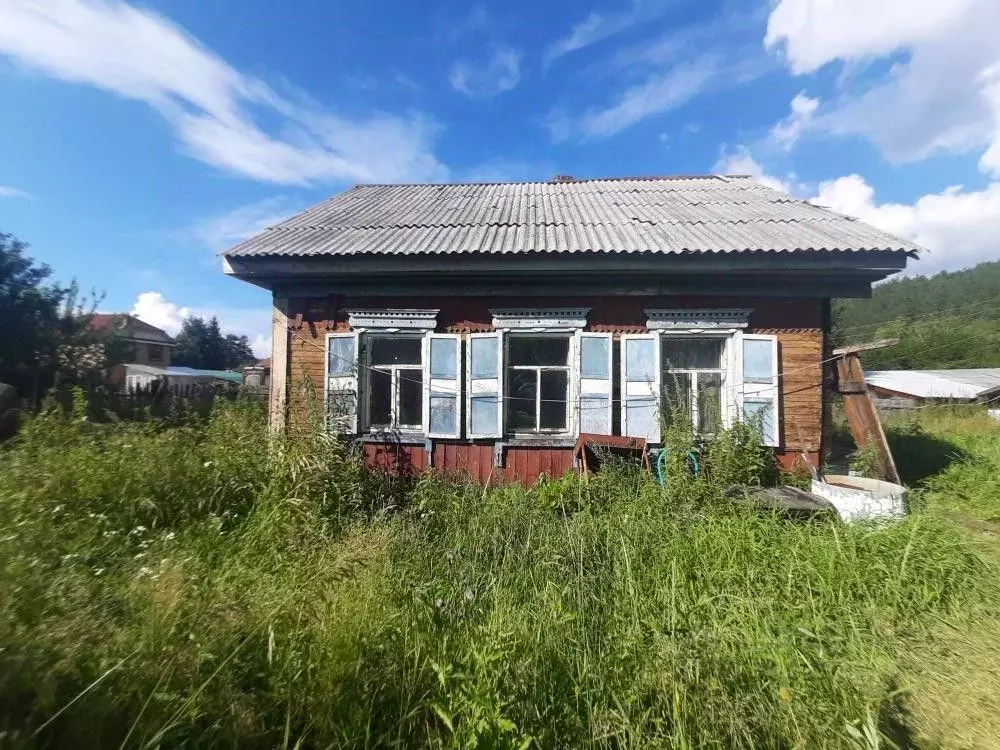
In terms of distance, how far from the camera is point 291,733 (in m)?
1.93

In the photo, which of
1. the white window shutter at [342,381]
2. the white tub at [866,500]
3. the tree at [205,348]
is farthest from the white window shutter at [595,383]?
the tree at [205,348]

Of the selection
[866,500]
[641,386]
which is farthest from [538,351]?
[866,500]

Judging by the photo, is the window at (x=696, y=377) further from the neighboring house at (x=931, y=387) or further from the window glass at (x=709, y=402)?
the neighboring house at (x=931, y=387)

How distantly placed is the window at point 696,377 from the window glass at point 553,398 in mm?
1228

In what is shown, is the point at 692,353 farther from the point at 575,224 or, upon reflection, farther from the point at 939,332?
the point at 939,332

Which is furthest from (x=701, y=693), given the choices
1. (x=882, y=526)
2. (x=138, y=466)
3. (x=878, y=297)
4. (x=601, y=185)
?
(x=878, y=297)

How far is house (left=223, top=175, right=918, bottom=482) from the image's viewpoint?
18.0 ft

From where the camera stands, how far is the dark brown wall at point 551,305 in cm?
558

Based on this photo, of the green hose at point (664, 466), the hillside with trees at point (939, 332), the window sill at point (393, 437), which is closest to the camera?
the green hose at point (664, 466)

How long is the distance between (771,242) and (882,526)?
10.5 ft

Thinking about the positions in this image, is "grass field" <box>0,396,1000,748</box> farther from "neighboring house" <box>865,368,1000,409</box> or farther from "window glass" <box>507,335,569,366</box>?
"neighboring house" <box>865,368,1000,409</box>

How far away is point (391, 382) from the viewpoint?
612 centimetres

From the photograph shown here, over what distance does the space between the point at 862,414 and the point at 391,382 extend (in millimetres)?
5837

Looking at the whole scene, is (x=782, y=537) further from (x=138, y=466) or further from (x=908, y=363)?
(x=908, y=363)
